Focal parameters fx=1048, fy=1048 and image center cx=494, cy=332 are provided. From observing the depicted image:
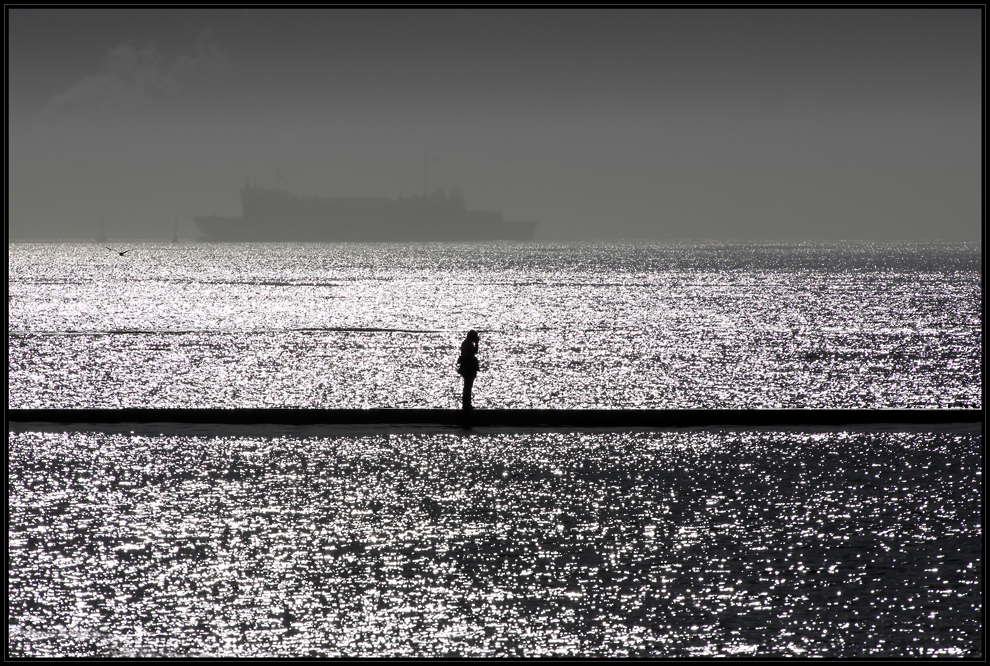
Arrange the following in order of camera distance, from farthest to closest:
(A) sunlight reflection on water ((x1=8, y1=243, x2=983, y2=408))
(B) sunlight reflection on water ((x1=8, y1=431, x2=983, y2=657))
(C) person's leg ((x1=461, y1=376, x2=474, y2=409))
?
1. (A) sunlight reflection on water ((x1=8, y1=243, x2=983, y2=408))
2. (C) person's leg ((x1=461, y1=376, x2=474, y2=409))
3. (B) sunlight reflection on water ((x1=8, y1=431, x2=983, y2=657))

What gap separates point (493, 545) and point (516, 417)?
6295 mm

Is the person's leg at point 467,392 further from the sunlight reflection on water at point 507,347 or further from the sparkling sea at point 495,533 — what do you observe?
the sunlight reflection on water at point 507,347

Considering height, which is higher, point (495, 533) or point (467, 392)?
point (467, 392)

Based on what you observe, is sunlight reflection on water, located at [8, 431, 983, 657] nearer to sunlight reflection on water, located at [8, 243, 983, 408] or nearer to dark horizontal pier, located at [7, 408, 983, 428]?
dark horizontal pier, located at [7, 408, 983, 428]

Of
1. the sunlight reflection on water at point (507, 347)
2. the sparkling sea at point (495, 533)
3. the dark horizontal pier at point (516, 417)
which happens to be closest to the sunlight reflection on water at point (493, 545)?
the sparkling sea at point (495, 533)

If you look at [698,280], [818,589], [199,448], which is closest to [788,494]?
[818,589]

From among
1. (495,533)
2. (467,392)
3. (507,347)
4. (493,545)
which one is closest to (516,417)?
(467,392)


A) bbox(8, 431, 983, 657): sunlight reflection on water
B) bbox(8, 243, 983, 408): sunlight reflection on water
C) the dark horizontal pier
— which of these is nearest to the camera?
bbox(8, 431, 983, 657): sunlight reflection on water

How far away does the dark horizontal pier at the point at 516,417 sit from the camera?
2184 centimetres

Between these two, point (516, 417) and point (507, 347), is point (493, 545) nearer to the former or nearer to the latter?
point (516, 417)

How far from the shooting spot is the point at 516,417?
70.3 feet

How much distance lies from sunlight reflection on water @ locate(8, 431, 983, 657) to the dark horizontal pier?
17.7 inches

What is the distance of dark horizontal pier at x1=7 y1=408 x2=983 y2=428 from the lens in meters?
21.8

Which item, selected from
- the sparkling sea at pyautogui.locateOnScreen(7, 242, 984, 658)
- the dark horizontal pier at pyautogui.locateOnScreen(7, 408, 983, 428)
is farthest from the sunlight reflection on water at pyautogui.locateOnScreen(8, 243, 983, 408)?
the dark horizontal pier at pyautogui.locateOnScreen(7, 408, 983, 428)
